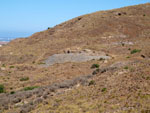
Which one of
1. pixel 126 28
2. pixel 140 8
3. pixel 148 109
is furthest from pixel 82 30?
pixel 148 109

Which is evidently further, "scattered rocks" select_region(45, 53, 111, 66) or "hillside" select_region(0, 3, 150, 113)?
"scattered rocks" select_region(45, 53, 111, 66)

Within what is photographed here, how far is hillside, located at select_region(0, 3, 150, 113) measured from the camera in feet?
27.0

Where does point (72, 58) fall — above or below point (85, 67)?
above

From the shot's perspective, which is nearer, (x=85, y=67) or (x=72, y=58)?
(x=85, y=67)

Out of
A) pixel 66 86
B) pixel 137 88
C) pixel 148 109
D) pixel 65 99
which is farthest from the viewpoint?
pixel 66 86

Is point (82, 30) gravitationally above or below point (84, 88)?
above

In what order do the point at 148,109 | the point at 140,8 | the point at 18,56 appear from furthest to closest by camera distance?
the point at 140,8 < the point at 18,56 < the point at 148,109

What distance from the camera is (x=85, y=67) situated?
19.0m

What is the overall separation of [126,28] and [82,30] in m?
8.17

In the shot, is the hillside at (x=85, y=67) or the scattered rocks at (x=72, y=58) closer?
the hillside at (x=85, y=67)

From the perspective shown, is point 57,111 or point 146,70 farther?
point 146,70

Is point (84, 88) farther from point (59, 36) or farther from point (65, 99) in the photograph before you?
point (59, 36)

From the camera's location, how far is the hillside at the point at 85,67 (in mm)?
8234

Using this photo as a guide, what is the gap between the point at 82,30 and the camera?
119 ft
